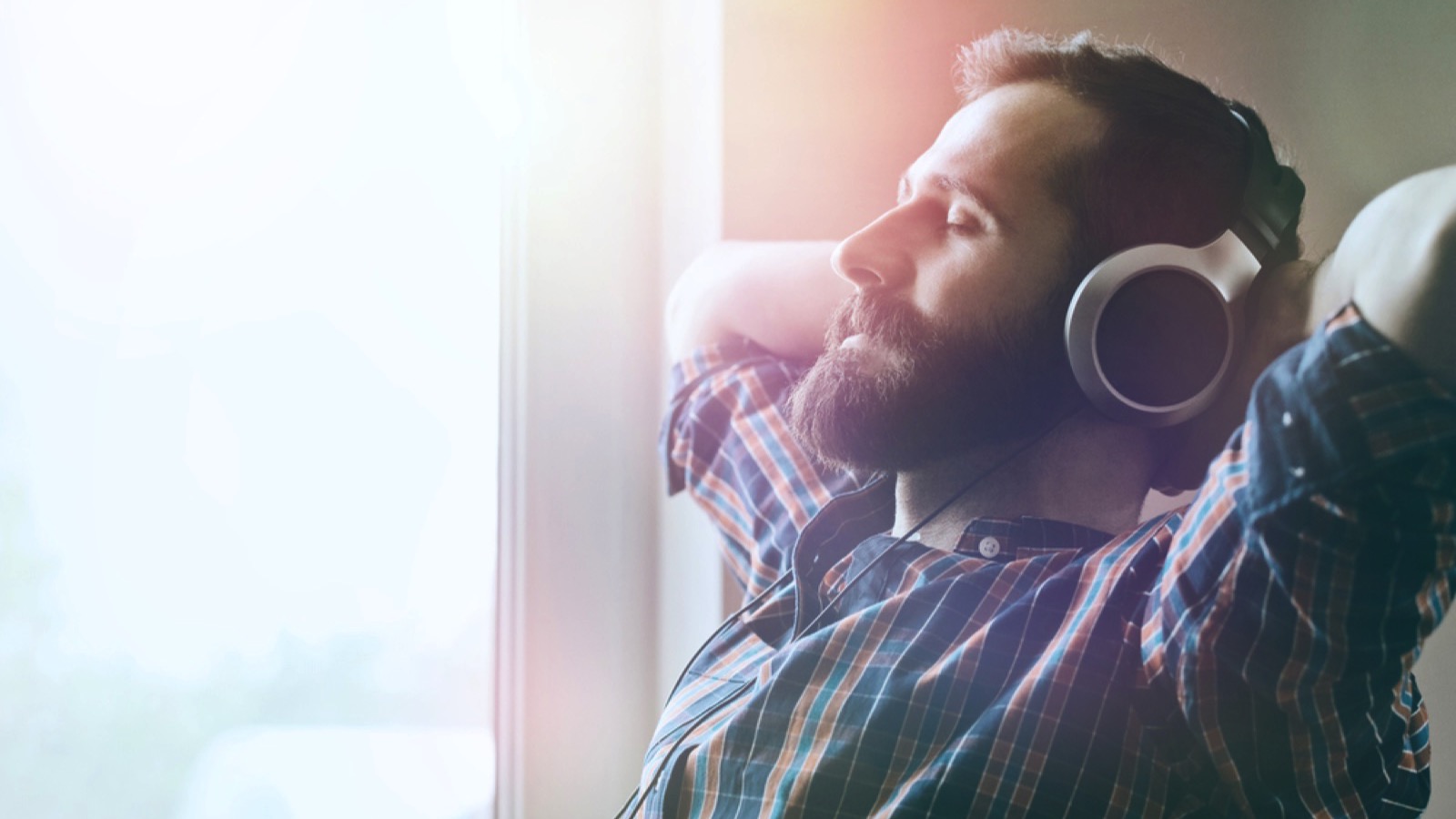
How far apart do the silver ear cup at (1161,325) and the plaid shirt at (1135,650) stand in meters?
0.07

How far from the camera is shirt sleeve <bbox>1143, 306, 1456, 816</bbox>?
16.7 inches

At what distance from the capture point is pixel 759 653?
79 cm

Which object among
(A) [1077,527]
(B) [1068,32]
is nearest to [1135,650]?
(A) [1077,527]

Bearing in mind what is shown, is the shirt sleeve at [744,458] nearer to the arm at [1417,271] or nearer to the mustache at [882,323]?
the mustache at [882,323]

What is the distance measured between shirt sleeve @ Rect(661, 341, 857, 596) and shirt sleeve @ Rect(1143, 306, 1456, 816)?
0.39 meters

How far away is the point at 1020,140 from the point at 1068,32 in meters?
0.08

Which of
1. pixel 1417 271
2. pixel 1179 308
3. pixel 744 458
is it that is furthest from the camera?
pixel 744 458

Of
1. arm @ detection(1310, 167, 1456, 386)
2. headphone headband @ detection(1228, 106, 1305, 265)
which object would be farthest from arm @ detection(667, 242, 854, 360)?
arm @ detection(1310, 167, 1456, 386)

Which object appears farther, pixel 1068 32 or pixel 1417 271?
pixel 1068 32

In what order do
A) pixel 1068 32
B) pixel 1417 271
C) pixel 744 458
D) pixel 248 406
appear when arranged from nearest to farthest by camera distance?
pixel 1417 271
pixel 1068 32
pixel 248 406
pixel 744 458

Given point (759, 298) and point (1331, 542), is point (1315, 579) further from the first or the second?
point (759, 298)

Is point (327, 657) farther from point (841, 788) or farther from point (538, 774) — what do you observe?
point (841, 788)

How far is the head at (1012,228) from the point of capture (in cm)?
62

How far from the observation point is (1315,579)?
457 millimetres
